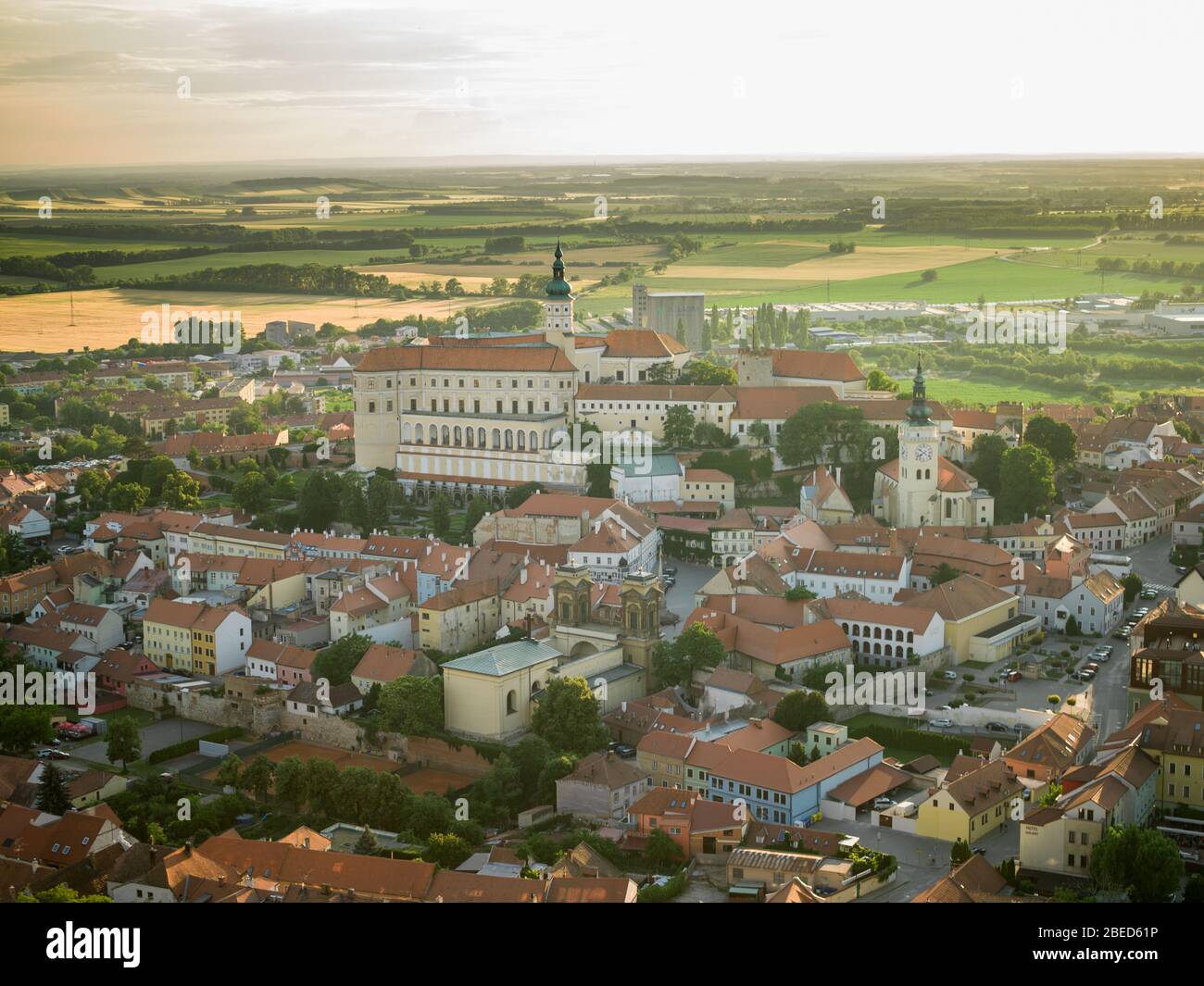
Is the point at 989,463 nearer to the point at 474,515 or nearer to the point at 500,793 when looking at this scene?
the point at 474,515

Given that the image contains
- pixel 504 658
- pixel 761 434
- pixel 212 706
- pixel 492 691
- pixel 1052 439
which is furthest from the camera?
pixel 761 434

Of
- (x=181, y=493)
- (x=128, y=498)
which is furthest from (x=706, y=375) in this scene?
(x=128, y=498)

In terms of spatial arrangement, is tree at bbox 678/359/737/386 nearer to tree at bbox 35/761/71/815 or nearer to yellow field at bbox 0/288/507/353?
tree at bbox 35/761/71/815

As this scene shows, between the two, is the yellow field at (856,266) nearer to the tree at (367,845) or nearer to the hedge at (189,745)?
the hedge at (189,745)

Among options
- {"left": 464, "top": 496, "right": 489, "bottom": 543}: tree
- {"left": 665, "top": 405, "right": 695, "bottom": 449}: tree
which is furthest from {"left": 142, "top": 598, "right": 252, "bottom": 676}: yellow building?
{"left": 665, "top": 405, "right": 695, "bottom": 449}: tree
